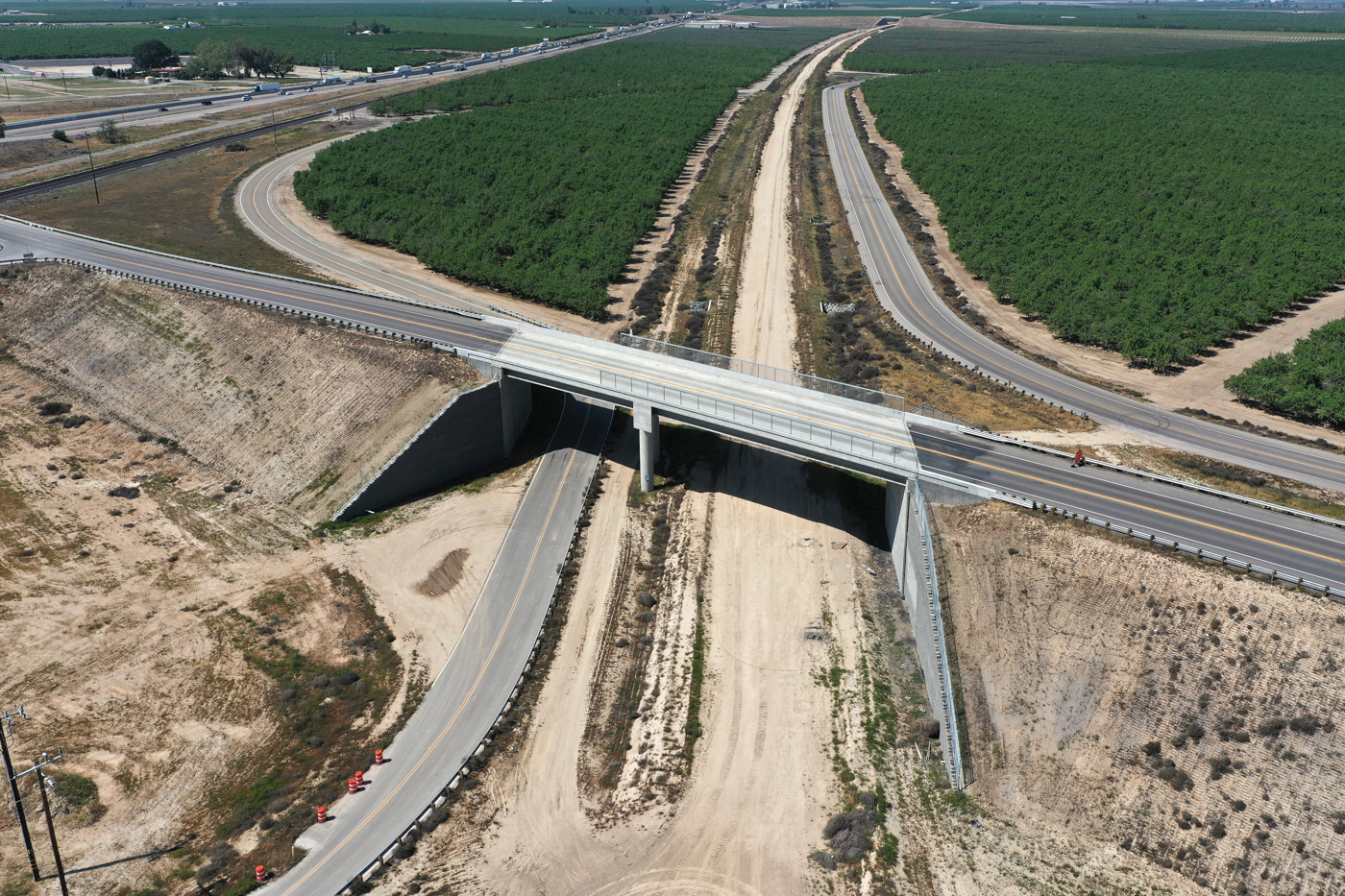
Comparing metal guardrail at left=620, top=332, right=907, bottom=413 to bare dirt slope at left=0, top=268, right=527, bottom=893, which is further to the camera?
metal guardrail at left=620, top=332, right=907, bottom=413

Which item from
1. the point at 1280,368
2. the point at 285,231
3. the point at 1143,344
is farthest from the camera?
the point at 285,231

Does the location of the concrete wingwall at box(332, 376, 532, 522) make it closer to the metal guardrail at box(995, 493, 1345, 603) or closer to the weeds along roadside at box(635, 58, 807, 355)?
the weeds along roadside at box(635, 58, 807, 355)

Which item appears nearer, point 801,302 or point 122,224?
point 801,302

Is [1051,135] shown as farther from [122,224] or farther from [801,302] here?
[122,224]

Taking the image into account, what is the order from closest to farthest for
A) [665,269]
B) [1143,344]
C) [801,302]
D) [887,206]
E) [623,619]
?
[623,619] → [1143,344] → [801,302] → [665,269] → [887,206]

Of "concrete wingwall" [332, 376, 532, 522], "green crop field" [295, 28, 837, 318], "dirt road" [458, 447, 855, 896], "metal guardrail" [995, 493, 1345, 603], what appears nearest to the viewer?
"dirt road" [458, 447, 855, 896]

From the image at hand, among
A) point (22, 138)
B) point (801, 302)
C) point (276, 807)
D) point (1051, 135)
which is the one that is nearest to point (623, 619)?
point (276, 807)

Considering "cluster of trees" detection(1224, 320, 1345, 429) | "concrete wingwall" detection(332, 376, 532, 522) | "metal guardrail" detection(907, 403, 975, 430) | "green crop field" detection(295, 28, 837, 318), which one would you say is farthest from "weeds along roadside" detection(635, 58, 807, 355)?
"cluster of trees" detection(1224, 320, 1345, 429)
